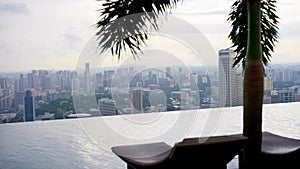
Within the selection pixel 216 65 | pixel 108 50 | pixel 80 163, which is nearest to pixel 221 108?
pixel 216 65

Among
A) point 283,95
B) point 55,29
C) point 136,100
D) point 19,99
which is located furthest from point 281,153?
point 55,29

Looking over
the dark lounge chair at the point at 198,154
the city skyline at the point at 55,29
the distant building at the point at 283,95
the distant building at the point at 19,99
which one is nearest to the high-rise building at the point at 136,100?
the dark lounge chair at the point at 198,154

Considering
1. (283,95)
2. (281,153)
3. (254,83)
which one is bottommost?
(281,153)

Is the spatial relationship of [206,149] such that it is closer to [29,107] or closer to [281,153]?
[281,153]

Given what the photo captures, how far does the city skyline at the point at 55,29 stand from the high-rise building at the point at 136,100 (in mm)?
1283

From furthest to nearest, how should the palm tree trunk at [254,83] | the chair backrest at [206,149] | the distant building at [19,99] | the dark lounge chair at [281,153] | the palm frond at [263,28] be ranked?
the distant building at [19,99]
the palm frond at [263,28]
the palm tree trunk at [254,83]
the dark lounge chair at [281,153]
the chair backrest at [206,149]

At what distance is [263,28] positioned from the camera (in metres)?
3.97

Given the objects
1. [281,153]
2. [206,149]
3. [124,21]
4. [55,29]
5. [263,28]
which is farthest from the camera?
[55,29]

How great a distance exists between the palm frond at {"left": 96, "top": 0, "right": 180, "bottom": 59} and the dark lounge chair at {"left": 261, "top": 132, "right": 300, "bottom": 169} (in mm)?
1448

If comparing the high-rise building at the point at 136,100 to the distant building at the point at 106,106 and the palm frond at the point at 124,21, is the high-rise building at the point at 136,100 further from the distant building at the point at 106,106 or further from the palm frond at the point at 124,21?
the palm frond at the point at 124,21

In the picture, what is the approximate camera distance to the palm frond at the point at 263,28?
3959 mm

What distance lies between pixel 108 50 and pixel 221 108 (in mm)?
1200

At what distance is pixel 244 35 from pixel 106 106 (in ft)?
5.40

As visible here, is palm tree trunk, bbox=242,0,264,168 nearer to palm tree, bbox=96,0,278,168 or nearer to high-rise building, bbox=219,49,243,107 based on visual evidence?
palm tree, bbox=96,0,278,168
